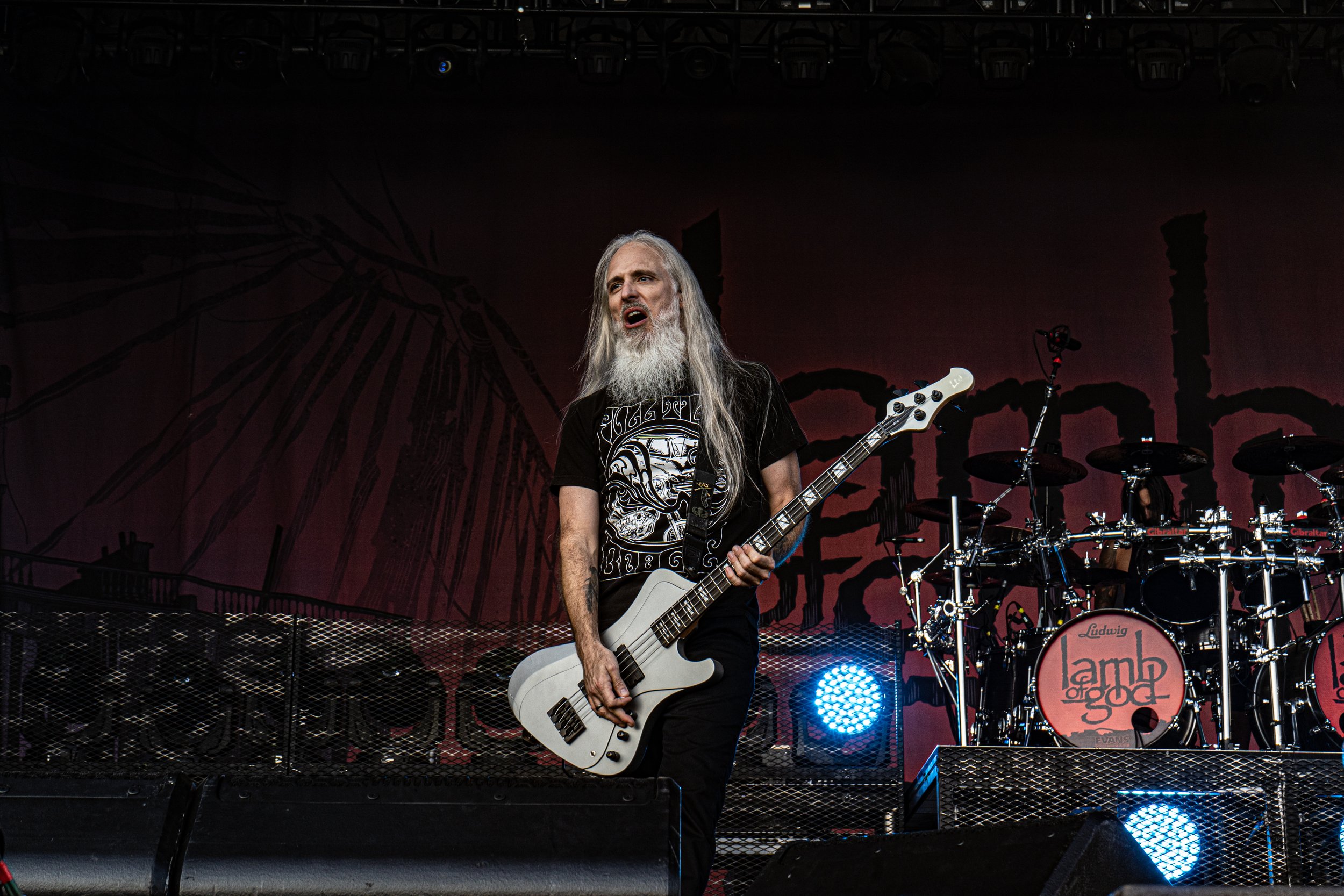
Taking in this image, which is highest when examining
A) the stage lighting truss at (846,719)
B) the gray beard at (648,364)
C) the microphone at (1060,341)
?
the microphone at (1060,341)

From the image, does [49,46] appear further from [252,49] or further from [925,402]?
[925,402]

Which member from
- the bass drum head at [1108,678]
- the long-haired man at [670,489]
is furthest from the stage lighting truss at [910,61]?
the long-haired man at [670,489]

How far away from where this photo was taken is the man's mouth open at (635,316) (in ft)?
9.68

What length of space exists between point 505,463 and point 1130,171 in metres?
3.73

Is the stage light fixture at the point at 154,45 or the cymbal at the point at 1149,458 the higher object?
the stage light fixture at the point at 154,45

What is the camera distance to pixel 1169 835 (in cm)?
297

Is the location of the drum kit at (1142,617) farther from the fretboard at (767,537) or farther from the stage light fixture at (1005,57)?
the fretboard at (767,537)

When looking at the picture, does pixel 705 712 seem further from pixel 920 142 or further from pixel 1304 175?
pixel 1304 175

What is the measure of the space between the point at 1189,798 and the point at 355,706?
2.38 meters

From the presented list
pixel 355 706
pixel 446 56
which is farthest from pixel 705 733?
pixel 446 56

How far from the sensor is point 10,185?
6922mm

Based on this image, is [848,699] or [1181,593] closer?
[848,699]

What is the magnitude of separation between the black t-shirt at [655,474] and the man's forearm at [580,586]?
0.03 metres

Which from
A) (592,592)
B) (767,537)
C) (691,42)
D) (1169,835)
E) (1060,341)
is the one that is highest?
(691,42)
